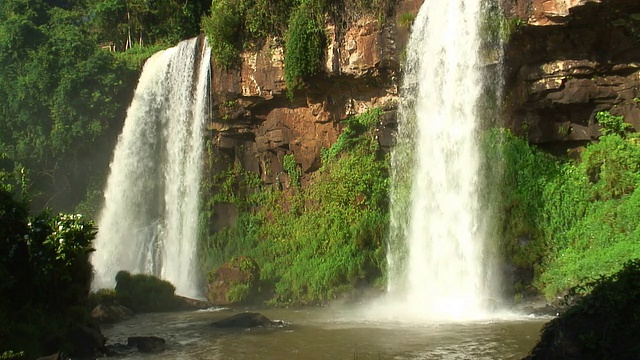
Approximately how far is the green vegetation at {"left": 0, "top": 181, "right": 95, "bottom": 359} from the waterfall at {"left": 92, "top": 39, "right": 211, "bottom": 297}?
410 inches

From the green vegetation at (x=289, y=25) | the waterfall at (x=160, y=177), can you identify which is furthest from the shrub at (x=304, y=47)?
the waterfall at (x=160, y=177)

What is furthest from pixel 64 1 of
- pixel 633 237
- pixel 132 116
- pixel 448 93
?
pixel 633 237

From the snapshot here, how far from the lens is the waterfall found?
71.8ft

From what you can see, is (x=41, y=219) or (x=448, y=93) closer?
(x=41, y=219)

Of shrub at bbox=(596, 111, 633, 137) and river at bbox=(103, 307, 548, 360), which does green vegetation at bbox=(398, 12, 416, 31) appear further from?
river at bbox=(103, 307, 548, 360)

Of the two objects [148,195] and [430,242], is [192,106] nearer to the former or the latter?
[148,195]

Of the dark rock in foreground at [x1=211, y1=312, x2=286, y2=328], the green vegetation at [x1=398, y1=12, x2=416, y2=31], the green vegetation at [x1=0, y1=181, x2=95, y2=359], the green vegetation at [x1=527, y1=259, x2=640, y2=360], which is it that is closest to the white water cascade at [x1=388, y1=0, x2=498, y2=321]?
the green vegetation at [x1=398, y1=12, x2=416, y2=31]

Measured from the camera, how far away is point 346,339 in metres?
11.3

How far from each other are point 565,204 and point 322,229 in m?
6.95

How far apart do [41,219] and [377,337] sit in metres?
5.88

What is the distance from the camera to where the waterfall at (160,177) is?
861 inches

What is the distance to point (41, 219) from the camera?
10727 millimetres

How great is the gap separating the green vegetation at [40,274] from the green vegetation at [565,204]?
959 centimetres

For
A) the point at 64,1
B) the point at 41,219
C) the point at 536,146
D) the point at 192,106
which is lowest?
the point at 41,219
